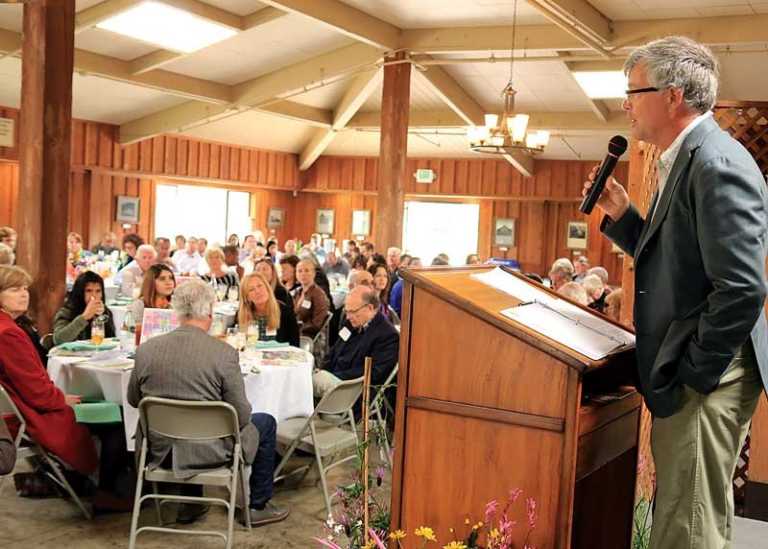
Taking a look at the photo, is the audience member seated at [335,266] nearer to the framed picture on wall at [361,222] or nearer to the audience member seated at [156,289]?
the audience member seated at [156,289]

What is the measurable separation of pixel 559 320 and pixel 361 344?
11.1 ft

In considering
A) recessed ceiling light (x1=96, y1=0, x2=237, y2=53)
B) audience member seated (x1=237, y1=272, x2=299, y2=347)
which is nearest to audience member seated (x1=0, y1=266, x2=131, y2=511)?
audience member seated (x1=237, y1=272, x2=299, y2=347)

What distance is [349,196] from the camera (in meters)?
20.4

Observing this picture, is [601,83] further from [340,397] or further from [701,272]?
[701,272]

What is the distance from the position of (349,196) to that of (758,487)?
53.9 feet

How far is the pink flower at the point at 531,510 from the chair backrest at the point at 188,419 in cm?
209

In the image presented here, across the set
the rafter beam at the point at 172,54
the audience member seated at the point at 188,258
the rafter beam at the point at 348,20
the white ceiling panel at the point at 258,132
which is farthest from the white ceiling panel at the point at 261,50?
the white ceiling panel at the point at 258,132

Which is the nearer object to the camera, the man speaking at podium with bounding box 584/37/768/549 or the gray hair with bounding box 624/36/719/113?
the man speaking at podium with bounding box 584/37/768/549

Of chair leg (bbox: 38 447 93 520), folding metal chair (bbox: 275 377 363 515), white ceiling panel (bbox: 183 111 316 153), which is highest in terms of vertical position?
white ceiling panel (bbox: 183 111 316 153)

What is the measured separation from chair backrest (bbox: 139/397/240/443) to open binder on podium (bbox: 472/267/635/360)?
1792 millimetres

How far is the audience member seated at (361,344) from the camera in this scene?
5.39m

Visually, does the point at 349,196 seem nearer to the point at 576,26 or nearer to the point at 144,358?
the point at 576,26

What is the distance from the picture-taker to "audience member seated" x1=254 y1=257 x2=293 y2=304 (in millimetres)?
6777

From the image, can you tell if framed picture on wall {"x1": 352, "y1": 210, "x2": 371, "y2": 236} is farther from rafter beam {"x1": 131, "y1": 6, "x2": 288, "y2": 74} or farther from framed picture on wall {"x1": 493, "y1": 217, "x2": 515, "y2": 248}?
rafter beam {"x1": 131, "y1": 6, "x2": 288, "y2": 74}
